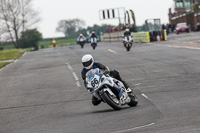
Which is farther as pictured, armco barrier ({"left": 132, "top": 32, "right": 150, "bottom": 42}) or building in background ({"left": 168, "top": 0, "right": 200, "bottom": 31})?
building in background ({"left": 168, "top": 0, "right": 200, "bottom": 31})

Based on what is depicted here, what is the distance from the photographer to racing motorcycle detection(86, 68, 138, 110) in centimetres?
999

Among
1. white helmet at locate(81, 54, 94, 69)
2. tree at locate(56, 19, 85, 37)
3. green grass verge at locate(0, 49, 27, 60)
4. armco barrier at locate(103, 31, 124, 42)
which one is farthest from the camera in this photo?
tree at locate(56, 19, 85, 37)

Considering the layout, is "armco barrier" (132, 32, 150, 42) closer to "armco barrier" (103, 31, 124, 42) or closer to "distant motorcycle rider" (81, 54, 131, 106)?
"armco barrier" (103, 31, 124, 42)

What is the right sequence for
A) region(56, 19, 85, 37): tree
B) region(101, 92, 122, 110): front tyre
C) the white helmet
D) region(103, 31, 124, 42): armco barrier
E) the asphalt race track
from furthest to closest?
region(56, 19, 85, 37): tree → region(103, 31, 124, 42): armco barrier → the white helmet → region(101, 92, 122, 110): front tyre → the asphalt race track

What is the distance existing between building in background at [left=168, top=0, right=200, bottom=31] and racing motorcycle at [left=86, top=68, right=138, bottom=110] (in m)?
59.2

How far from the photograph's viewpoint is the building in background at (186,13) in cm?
6944

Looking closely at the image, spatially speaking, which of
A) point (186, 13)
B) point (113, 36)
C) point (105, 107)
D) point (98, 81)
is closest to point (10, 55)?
point (113, 36)

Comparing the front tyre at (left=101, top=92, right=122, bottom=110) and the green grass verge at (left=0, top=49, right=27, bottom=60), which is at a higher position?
the front tyre at (left=101, top=92, right=122, bottom=110)

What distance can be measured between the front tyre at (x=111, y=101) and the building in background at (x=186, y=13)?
195 ft

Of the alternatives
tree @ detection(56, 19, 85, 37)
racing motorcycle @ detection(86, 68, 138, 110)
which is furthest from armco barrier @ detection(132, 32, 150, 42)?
tree @ detection(56, 19, 85, 37)

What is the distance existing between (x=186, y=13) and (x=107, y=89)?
70005 millimetres

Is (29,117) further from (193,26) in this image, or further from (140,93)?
(193,26)

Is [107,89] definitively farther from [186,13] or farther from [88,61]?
[186,13]

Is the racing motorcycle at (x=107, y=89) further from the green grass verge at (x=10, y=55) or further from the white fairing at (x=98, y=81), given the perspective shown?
the green grass verge at (x=10, y=55)
